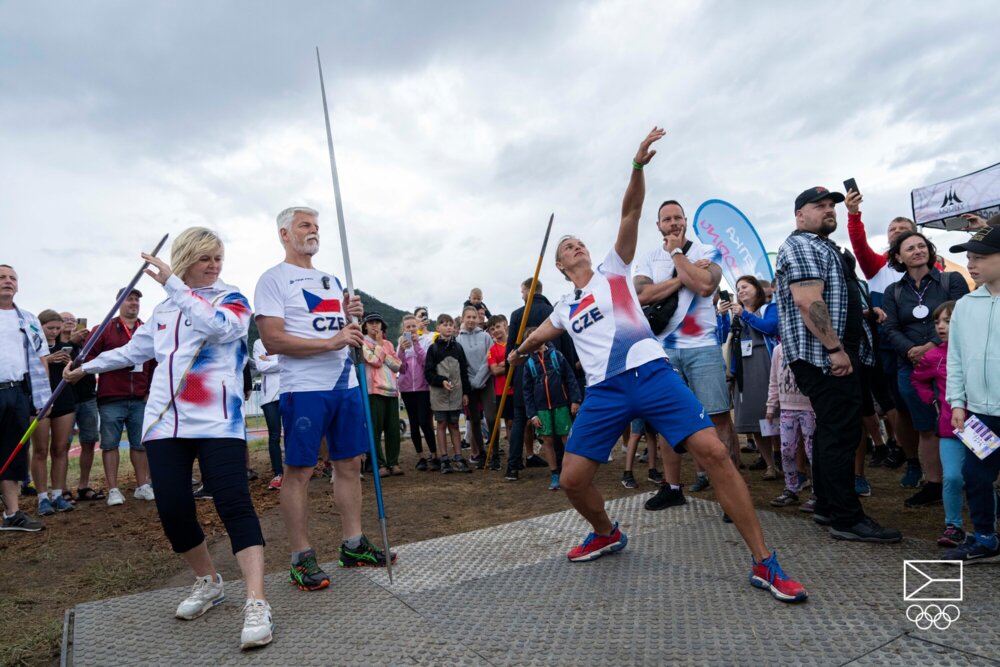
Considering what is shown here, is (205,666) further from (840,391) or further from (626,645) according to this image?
(840,391)

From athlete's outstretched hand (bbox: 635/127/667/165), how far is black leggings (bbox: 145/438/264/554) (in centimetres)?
254

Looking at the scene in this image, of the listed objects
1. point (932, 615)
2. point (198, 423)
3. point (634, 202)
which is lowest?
point (932, 615)

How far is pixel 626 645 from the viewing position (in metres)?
2.48

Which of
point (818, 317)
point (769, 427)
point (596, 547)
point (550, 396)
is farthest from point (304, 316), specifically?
point (769, 427)

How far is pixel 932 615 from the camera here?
257 centimetres

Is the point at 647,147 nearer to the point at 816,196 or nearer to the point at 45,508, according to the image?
the point at 816,196

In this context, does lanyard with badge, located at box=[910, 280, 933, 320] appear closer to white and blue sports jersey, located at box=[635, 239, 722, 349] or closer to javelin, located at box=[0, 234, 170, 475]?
white and blue sports jersey, located at box=[635, 239, 722, 349]

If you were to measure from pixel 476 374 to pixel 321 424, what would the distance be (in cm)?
502

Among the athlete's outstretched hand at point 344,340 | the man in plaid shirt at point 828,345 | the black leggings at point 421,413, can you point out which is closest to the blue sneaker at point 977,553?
the man in plaid shirt at point 828,345

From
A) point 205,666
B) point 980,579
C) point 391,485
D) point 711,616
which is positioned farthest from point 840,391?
point 391,485

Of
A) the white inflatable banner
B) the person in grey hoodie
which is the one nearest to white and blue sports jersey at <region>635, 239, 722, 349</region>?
the person in grey hoodie

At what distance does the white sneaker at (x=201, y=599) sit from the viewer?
3.04 meters

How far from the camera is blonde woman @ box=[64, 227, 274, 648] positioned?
3.02 metres

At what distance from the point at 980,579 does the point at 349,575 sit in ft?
10.2
